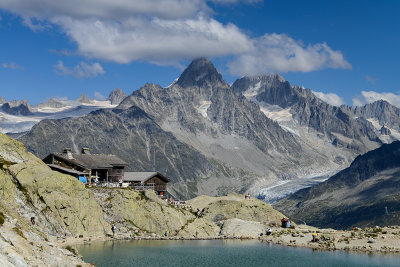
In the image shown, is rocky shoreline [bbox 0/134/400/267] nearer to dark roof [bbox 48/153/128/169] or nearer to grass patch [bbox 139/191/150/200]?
grass patch [bbox 139/191/150/200]

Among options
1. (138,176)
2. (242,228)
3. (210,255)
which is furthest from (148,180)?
(210,255)

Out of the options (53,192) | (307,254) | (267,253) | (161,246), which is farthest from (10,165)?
(307,254)

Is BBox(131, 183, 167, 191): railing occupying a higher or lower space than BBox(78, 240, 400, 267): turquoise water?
higher

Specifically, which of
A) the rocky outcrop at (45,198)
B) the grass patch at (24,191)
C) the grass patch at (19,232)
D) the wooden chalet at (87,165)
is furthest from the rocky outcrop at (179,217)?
the grass patch at (19,232)

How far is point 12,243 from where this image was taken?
49219 mm

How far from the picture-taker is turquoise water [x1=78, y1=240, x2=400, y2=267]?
80.3 meters

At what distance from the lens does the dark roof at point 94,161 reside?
11288cm

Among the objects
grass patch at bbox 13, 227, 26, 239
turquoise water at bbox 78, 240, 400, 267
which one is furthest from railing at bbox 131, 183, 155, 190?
grass patch at bbox 13, 227, 26, 239

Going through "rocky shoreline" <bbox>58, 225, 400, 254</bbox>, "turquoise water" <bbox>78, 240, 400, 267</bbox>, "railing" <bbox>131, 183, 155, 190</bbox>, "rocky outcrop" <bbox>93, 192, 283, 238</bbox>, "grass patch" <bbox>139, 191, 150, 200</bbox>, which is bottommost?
"turquoise water" <bbox>78, 240, 400, 267</bbox>

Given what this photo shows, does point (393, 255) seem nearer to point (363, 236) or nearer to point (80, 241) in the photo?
point (363, 236)

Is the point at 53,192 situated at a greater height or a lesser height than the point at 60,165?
lesser

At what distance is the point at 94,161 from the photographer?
119875 millimetres

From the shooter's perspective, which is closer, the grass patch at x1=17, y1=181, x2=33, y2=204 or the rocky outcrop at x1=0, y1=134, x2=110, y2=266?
the rocky outcrop at x1=0, y1=134, x2=110, y2=266

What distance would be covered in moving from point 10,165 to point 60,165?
21995mm
